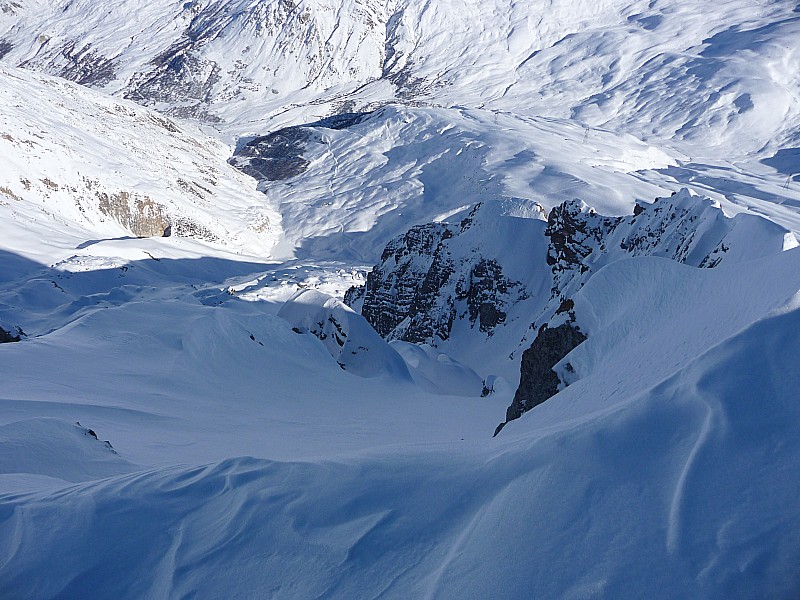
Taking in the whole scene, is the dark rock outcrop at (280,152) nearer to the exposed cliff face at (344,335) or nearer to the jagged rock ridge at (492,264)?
the jagged rock ridge at (492,264)

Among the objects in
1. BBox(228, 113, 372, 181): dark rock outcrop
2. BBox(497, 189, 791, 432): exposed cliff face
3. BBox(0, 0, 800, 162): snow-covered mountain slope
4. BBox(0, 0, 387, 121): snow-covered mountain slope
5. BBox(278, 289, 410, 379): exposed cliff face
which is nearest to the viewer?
BBox(497, 189, 791, 432): exposed cliff face

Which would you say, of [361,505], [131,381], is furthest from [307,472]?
[131,381]

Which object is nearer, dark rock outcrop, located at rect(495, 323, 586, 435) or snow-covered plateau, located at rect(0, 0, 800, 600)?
snow-covered plateau, located at rect(0, 0, 800, 600)

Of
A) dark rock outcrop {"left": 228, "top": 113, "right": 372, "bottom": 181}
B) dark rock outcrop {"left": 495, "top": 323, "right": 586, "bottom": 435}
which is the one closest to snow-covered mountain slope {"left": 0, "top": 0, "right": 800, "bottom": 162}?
dark rock outcrop {"left": 228, "top": 113, "right": 372, "bottom": 181}

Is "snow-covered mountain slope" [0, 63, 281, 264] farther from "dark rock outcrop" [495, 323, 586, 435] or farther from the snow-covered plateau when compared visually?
"dark rock outcrop" [495, 323, 586, 435]

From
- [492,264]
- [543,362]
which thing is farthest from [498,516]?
[492,264]
